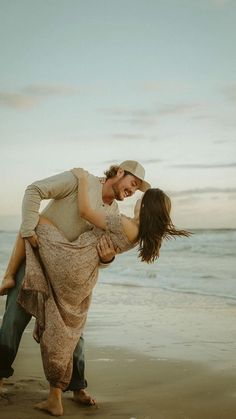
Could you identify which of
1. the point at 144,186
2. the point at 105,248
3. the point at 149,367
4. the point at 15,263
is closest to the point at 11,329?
the point at 15,263

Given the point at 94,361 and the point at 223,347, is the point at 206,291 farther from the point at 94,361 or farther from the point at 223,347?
the point at 94,361

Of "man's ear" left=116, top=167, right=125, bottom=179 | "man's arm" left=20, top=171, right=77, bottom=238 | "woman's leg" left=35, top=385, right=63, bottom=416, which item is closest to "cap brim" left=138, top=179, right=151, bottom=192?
"man's ear" left=116, top=167, right=125, bottom=179

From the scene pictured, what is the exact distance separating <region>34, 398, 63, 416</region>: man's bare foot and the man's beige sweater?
3.71 feet

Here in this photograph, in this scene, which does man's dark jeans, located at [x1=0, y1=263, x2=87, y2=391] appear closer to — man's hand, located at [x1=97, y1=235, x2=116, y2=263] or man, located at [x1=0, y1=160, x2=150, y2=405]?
man, located at [x1=0, y1=160, x2=150, y2=405]

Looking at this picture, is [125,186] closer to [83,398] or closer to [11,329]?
[11,329]

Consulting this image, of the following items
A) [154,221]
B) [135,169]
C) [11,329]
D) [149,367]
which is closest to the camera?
[154,221]

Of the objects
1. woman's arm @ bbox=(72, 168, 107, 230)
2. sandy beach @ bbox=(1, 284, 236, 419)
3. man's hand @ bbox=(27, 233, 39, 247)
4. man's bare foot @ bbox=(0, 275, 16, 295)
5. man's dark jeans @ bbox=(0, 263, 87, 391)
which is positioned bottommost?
sandy beach @ bbox=(1, 284, 236, 419)

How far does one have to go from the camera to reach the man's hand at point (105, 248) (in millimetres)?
3934

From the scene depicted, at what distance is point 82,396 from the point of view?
4254mm

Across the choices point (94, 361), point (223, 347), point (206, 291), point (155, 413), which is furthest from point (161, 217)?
point (206, 291)

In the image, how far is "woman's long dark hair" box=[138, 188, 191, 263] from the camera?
12.8 ft

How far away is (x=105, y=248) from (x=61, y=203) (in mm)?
473

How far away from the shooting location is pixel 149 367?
552 centimetres

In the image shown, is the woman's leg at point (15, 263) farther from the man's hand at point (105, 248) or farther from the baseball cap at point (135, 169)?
the baseball cap at point (135, 169)
